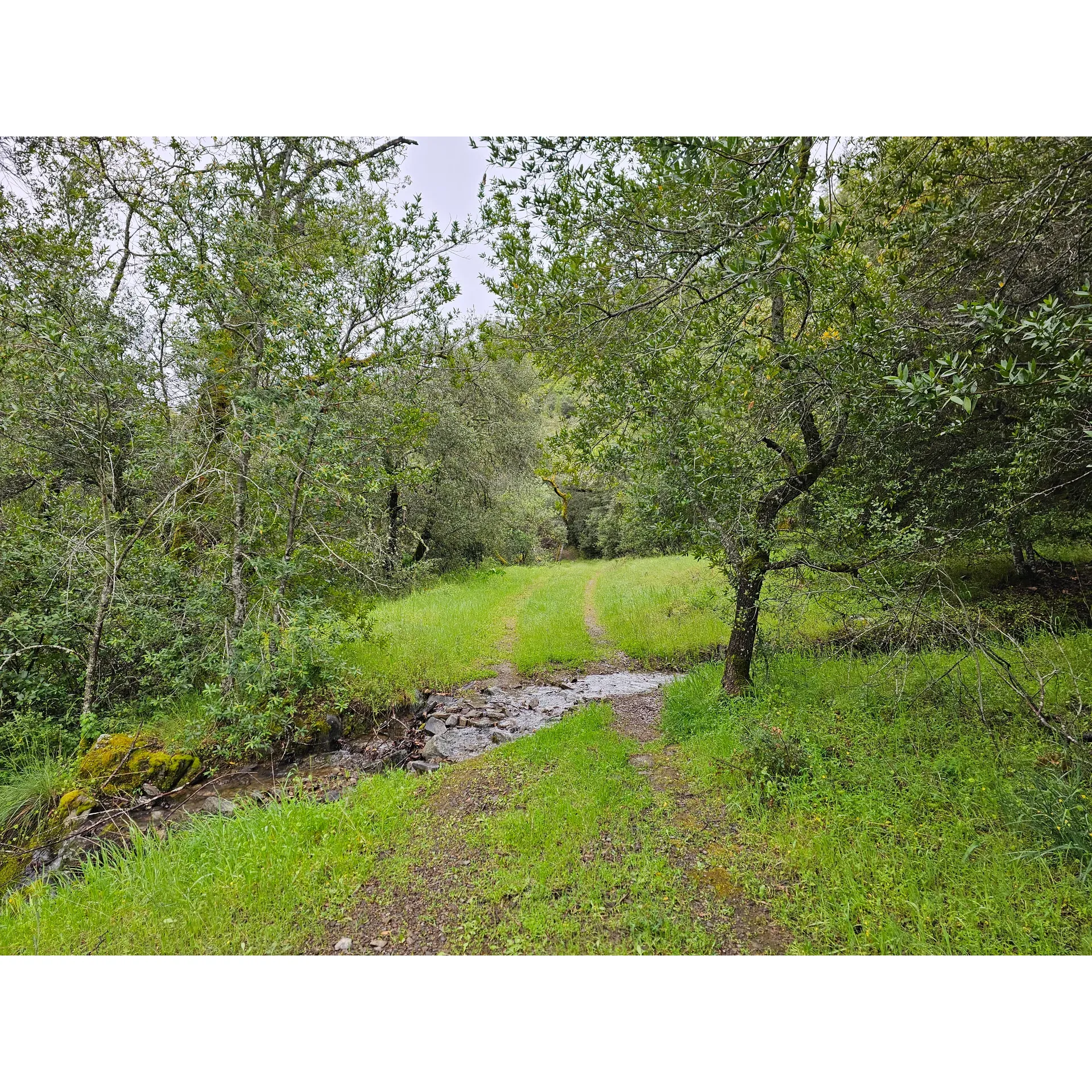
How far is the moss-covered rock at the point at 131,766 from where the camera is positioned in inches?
207

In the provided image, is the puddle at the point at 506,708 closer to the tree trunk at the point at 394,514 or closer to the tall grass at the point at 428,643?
the tall grass at the point at 428,643

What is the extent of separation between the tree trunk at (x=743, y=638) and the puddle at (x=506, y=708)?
6.11ft

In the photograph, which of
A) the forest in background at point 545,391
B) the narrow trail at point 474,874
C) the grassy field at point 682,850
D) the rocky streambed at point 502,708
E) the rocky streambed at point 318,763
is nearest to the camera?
the grassy field at point 682,850

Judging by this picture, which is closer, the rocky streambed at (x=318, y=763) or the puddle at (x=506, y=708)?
the rocky streambed at (x=318, y=763)

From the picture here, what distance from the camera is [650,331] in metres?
4.78

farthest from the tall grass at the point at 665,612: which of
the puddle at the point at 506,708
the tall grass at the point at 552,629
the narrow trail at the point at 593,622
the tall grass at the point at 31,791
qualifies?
the tall grass at the point at 31,791

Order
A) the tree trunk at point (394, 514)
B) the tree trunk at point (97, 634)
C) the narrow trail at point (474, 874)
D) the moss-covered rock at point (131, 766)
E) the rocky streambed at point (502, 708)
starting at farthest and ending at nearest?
the tree trunk at point (394, 514) < the rocky streambed at point (502, 708) < the tree trunk at point (97, 634) < the moss-covered rock at point (131, 766) < the narrow trail at point (474, 874)

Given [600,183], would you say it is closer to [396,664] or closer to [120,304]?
[120,304]

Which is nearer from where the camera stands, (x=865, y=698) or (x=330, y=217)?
(x=865, y=698)

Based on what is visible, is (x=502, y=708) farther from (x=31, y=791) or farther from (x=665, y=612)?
(x=665, y=612)

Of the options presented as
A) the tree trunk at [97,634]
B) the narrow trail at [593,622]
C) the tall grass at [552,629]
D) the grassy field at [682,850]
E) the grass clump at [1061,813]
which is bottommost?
the narrow trail at [593,622]

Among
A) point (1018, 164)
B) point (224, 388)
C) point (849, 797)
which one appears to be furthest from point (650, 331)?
point (224, 388)

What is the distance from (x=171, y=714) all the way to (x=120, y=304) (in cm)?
571

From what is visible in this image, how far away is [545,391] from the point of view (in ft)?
21.1
